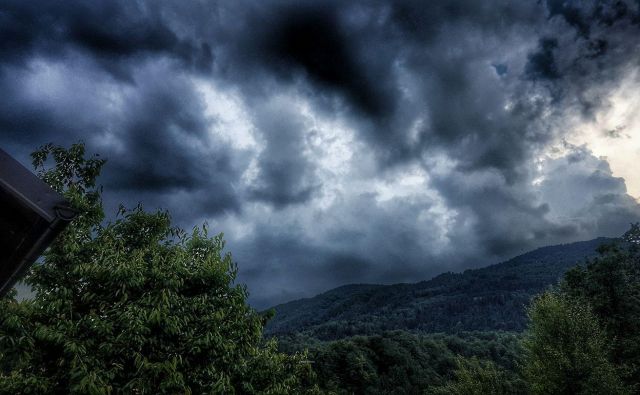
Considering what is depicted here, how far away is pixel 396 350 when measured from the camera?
97.9m

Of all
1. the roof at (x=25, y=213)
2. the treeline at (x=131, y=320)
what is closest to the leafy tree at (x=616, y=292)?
the treeline at (x=131, y=320)

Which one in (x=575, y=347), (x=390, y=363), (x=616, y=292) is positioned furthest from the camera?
(x=390, y=363)

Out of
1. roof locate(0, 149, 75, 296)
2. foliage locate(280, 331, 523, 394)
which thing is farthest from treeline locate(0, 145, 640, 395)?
foliage locate(280, 331, 523, 394)

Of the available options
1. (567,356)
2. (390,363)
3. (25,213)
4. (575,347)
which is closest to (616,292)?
(575,347)

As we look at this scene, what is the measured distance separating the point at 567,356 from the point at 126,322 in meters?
26.9

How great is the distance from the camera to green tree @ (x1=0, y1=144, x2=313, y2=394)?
7.47 meters

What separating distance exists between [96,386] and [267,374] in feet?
12.6

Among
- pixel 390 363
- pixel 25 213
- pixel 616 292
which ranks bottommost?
pixel 25 213

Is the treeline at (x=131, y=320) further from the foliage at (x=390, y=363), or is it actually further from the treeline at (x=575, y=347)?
the foliage at (x=390, y=363)

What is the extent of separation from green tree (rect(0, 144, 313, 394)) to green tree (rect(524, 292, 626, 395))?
842 inches

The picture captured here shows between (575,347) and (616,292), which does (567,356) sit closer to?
(575,347)

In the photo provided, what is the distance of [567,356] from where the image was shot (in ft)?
77.7

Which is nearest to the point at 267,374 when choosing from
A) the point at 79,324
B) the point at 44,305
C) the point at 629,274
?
the point at 79,324

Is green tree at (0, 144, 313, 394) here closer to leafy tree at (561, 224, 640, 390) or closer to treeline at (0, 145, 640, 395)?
treeline at (0, 145, 640, 395)
